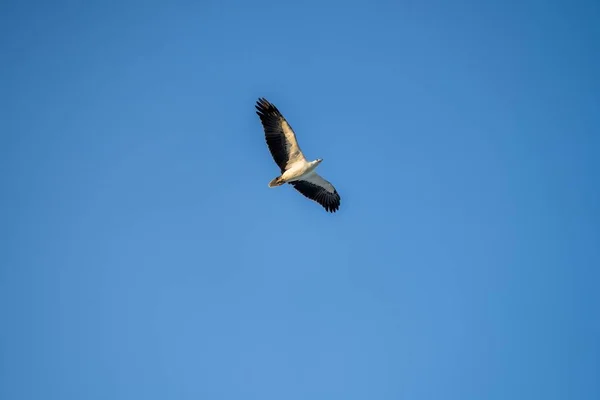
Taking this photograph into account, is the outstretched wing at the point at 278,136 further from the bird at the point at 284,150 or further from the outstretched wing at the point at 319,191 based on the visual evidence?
the outstretched wing at the point at 319,191

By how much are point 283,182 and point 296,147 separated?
58.2 inches

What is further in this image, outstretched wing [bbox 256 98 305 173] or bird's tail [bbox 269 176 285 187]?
bird's tail [bbox 269 176 285 187]

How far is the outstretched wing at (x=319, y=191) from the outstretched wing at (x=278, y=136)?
4.49ft

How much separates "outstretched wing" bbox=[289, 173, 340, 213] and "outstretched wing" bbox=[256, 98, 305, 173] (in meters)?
1.37

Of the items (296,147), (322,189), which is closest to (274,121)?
(296,147)

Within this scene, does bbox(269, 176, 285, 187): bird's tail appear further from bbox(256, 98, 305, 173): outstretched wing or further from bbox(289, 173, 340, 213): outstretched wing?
bbox(289, 173, 340, 213): outstretched wing

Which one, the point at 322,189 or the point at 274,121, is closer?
the point at 274,121

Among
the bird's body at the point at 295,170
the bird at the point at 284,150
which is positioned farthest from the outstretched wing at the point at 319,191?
the bird's body at the point at 295,170

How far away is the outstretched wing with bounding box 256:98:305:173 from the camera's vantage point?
851 inches

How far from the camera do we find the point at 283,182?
73.6 ft

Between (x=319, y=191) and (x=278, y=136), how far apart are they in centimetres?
348

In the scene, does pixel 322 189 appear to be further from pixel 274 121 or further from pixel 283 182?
pixel 274 121

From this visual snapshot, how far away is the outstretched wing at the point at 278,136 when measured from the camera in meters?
21.6

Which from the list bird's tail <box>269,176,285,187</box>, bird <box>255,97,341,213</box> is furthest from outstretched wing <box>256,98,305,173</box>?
bird's tail <box>269,176,285,187</box>
